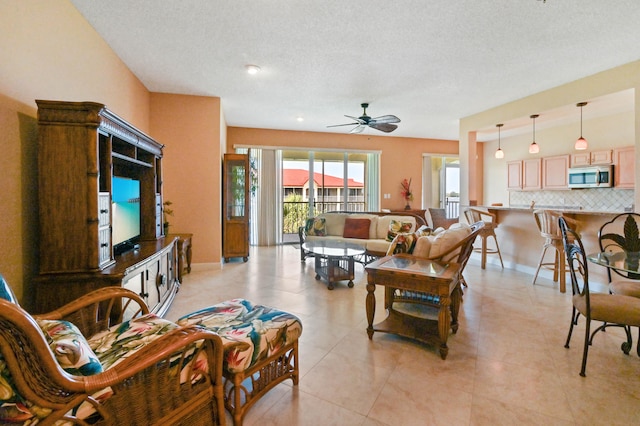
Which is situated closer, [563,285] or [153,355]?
[153,355]

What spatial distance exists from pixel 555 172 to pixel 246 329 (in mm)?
7362

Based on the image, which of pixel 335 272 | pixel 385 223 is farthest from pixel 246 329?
pixel 385 223

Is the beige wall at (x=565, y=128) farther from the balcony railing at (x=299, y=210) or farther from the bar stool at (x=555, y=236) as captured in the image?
the balcony railing at (x=299, y=210)

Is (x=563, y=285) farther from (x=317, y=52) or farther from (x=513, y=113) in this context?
(x=317, y=52)

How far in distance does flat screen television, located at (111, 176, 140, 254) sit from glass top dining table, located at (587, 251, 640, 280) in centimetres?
363

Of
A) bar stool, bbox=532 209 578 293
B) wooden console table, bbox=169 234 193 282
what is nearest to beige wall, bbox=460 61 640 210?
bar stool, bbox=532 209 578 293

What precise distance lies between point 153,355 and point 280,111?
508cm

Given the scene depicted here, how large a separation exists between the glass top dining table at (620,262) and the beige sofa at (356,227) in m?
2.90

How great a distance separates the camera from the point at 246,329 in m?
1.64

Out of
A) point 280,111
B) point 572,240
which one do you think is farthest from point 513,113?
point 280,111

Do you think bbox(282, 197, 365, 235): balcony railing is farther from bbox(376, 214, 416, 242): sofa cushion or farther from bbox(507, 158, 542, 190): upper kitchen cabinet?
bbox(507, 158, 542, 190): upper kitchen cabinet

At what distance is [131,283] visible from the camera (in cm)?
228

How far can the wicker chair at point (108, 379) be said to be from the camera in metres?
0.85

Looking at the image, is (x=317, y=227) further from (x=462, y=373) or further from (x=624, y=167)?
(x=624, y=167)
